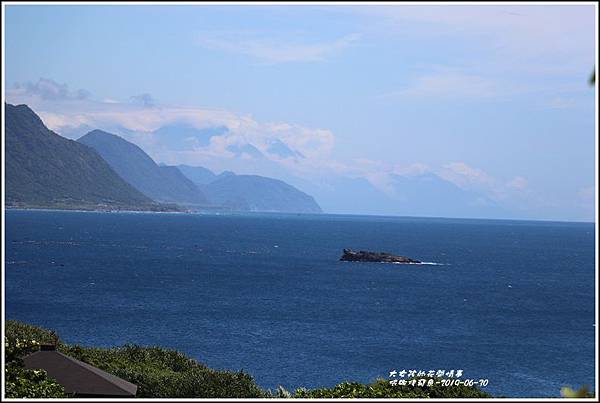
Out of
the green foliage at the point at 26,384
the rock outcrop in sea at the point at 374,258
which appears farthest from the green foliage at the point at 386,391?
the rock outcrop in sea at the point at 374,258

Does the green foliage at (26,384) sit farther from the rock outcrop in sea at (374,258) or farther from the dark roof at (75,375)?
the rock outcrop in sea at (374,258)

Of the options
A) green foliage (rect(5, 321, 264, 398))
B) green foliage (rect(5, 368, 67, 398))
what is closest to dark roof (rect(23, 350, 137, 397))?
green foliage (rect(5, 321, 264, 398))

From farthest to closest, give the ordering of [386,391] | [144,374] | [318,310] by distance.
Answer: [318,310] → [144,374] → [386,391]

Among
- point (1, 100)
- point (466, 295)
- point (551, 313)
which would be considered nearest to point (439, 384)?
point (1, 100)

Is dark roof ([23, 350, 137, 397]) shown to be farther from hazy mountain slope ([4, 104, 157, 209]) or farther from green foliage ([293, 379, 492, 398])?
hazy mountain slope ([4, 104, 157, 209])

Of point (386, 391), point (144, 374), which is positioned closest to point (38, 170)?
point (144, 374)

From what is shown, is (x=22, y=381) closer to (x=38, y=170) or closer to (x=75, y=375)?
(x=75, y=375)
